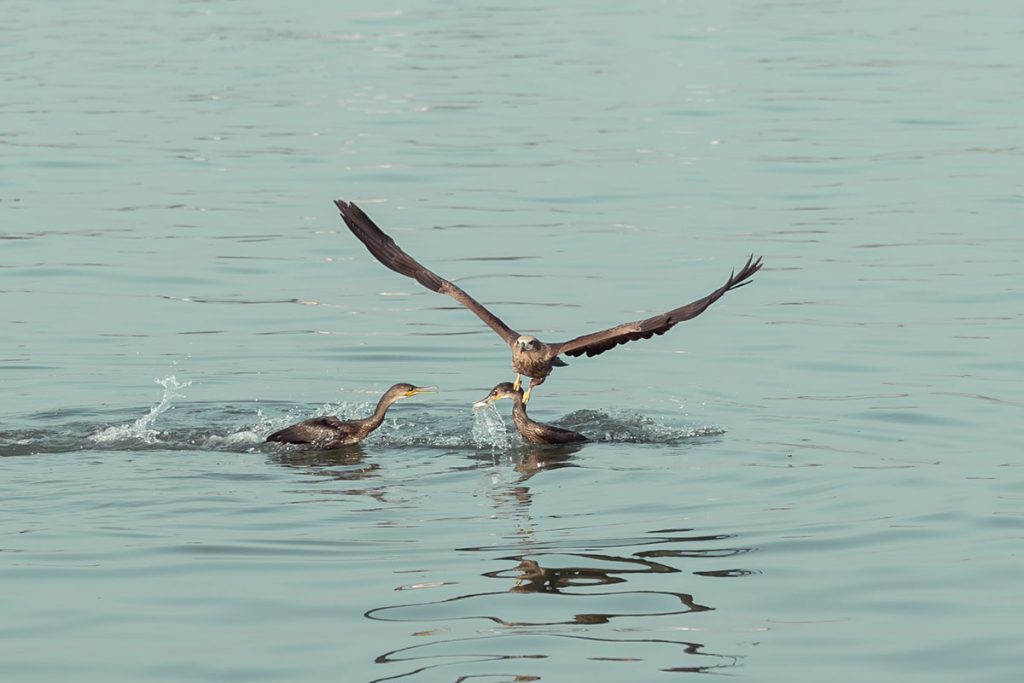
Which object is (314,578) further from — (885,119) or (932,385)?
(885,119)

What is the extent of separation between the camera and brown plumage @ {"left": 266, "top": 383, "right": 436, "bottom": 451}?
13.5m

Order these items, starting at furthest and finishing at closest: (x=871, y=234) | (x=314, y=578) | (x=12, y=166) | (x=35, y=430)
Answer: (x=12, y=166)
(x=871, y=234)
(x=35, y=430)
(x=314, y=578)

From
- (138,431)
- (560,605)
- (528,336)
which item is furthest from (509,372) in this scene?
(560,605)

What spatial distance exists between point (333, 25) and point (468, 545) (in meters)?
33.0

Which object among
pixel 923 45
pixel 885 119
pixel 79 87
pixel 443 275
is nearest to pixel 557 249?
pixel 443 275

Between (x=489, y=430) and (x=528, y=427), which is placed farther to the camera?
(x=489, y=430)

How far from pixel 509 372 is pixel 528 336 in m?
2.43

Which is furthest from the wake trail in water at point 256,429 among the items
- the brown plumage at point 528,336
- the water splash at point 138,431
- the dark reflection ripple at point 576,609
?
the dark reflection ripple at point 576,609

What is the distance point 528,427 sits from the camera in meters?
13.8

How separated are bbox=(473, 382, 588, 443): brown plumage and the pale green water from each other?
0.85ft

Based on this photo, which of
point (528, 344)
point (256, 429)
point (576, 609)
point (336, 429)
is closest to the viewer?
point (576, 609)

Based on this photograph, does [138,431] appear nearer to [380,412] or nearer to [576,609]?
[380,412]

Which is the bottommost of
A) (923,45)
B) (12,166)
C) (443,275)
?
(443,275)

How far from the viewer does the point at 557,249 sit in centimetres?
2047
